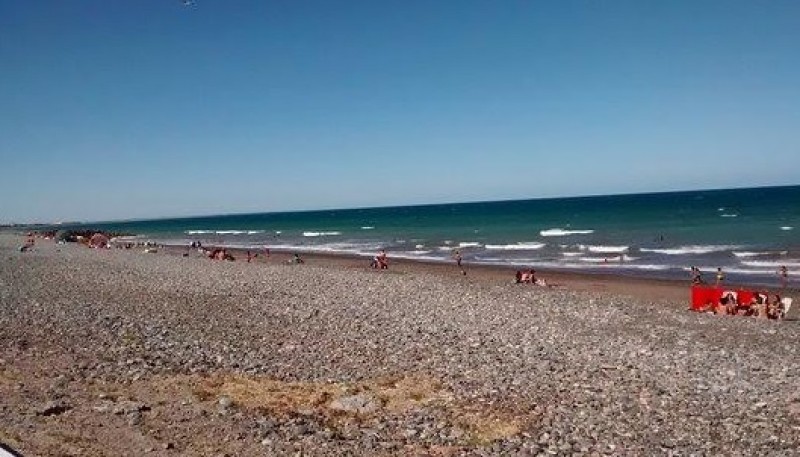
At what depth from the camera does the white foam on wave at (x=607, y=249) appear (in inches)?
2058

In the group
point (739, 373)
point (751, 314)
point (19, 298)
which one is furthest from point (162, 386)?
point (751, 314)

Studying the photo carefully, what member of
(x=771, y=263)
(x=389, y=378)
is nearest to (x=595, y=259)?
(x=771, y=263)

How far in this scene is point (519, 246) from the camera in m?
61.1

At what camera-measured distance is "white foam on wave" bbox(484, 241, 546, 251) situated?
58.8 m

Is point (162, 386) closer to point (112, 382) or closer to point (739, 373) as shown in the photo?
point (112, 382)

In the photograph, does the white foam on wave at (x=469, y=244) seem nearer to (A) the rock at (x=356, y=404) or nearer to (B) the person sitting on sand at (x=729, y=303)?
(B) the person sitting on sand at (x=729, y=303)

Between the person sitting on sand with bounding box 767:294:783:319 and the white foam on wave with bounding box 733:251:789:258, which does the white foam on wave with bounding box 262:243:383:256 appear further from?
the person sitting on sand with bounding box 767:294:783:319

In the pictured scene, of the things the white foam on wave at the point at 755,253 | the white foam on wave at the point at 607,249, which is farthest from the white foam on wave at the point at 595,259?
the white foam on wave at the point at 755,253

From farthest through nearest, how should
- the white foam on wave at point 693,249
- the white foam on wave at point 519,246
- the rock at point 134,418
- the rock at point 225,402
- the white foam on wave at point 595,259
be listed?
1. the white foam on wave at point 519,246
2. the white foam on wave at point 693,249
3. the white foam on wave at point 595,259
4. the rock at point 225,402
5. the rock at point 134,418

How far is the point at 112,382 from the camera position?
41.3 feet

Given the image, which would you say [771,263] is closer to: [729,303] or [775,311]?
[729,303]

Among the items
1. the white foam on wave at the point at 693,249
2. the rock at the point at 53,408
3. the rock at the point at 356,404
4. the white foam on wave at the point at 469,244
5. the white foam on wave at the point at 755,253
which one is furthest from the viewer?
the white foam on wave at the point at 469,244

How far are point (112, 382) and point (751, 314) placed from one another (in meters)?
20.2

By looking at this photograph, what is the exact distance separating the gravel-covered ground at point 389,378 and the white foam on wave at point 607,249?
2704cm
